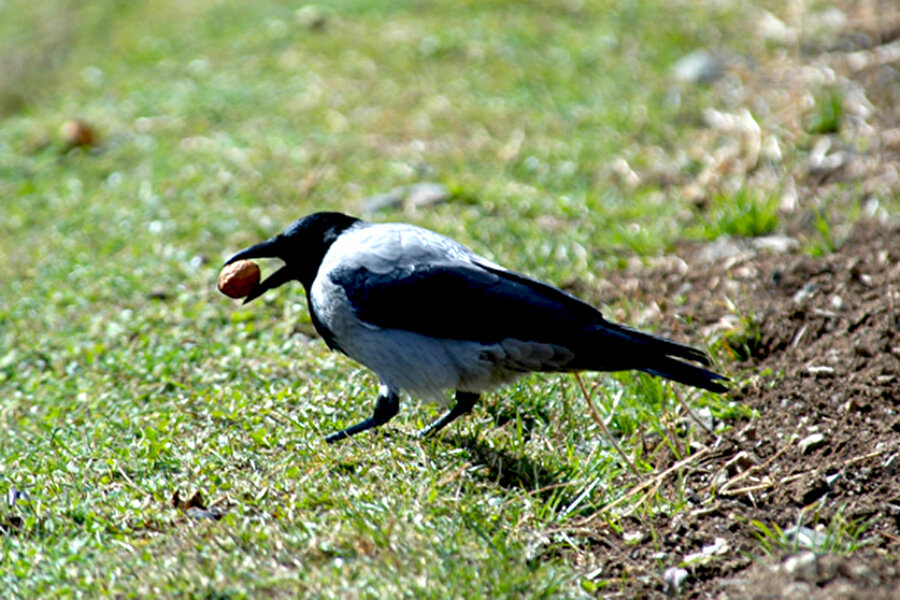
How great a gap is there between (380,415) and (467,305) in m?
0.56

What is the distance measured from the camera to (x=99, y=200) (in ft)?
22.8

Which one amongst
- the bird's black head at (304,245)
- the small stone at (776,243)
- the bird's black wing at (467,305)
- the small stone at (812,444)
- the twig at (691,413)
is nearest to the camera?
the bird's black wing at (467,305)

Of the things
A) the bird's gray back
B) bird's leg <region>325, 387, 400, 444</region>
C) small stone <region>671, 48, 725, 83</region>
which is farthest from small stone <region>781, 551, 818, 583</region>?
small stone <region>671, 48, 725, 83</region>

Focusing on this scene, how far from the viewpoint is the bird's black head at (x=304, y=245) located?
4.45 metres

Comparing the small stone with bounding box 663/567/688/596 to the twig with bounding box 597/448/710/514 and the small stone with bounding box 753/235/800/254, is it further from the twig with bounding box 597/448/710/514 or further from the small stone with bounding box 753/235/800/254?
the small stone with bounding box 753/235/800/254

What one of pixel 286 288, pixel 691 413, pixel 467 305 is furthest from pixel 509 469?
pixel 286 288

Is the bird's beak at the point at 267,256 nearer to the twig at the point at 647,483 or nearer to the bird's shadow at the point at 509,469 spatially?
the bird's shadow at the point at 509,469

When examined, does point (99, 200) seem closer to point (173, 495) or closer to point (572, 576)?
point (173, 495)

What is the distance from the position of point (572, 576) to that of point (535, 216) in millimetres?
3389

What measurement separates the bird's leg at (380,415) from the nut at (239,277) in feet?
2.91

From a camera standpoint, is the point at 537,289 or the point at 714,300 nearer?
the point at 537,289

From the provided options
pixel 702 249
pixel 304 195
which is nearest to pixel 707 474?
pixel 702 249

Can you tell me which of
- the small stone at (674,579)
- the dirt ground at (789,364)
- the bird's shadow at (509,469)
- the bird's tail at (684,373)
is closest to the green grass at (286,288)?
the bird's shadow at (509,469)

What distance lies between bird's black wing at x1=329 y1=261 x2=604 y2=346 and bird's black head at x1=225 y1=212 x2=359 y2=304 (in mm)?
437
